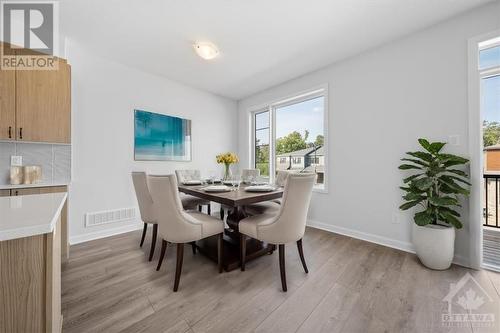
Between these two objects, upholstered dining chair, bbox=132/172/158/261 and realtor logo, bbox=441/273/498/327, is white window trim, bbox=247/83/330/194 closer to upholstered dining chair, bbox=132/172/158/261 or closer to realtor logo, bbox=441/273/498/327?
realtor logo, bbox=441/273/498/327

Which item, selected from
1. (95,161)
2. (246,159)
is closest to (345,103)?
(246,159)

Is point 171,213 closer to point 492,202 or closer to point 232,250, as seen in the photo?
point 232,250

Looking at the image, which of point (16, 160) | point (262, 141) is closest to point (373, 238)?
point (262, 141)

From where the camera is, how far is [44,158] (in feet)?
7.68

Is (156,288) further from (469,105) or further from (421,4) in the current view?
(421,4)

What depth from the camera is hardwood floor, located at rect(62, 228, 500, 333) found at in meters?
1.32

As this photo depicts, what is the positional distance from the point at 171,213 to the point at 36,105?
76.1 inches

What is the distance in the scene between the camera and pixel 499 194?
9.70 ft

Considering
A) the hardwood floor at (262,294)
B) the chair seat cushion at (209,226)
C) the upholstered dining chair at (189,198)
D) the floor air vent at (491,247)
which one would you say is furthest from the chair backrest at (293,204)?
the floor air vent at (491,247)

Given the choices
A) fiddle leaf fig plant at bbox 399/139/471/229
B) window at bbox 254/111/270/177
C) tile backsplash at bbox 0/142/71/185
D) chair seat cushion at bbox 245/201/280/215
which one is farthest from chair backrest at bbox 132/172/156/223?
fiddle leaf fig plant at bbox 399/139/471/229

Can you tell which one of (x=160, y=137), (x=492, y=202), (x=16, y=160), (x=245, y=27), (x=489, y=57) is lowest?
(x=492, y=202)

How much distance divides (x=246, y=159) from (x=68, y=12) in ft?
11.5

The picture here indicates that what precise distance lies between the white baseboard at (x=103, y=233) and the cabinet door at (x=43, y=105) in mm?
1338

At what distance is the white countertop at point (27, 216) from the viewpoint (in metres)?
0.64
